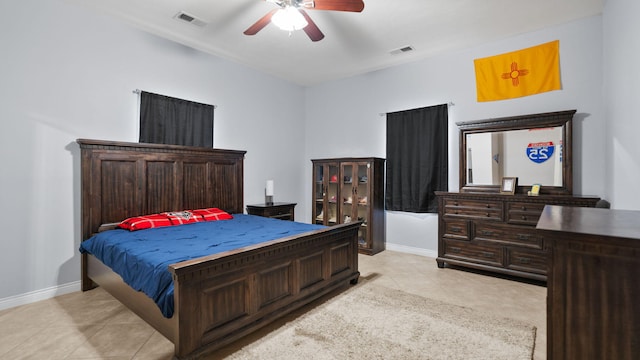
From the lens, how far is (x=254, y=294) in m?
2.22

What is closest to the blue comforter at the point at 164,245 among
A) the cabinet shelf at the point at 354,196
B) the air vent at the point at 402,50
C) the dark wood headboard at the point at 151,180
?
the dark wood headboard at the point at 151,180

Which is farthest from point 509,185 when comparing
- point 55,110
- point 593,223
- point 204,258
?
point 55,110

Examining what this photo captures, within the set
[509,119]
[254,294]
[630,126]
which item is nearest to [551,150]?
[509,119]

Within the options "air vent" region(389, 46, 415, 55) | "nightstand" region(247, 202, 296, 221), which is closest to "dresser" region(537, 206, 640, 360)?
"air vent" region(389, 46, 415, 55)

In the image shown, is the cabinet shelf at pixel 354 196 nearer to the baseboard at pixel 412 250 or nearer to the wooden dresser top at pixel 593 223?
the baseboard at pixel 412 250

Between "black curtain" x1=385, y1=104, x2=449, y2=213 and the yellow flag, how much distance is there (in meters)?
0.62

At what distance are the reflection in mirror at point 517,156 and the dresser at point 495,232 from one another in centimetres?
43

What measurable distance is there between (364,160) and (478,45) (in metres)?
2.20

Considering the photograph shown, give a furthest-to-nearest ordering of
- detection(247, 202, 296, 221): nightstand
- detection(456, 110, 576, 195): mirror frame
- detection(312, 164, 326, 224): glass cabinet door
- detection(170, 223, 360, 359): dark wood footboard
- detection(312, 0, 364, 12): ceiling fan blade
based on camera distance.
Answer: detection(312, 164, 326, 224): glass cabinet door, detection(247, 202, 296, 221): nightstand, detection(456, 110, 576, 195): mirror frame, detection(312, 0, 364, 12): ceiling fan blade, detection(170, 223, 360, 359): dark wood footboard

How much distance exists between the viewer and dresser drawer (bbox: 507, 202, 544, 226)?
10.8ft

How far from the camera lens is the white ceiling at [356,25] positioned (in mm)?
3076

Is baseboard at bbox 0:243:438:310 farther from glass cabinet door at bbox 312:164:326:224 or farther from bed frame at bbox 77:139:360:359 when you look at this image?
glass cabinet door at bbox 312:164:326:224

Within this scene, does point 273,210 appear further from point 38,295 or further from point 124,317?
point 38,295

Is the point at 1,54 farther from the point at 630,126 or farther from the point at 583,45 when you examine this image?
the point at 583,45
